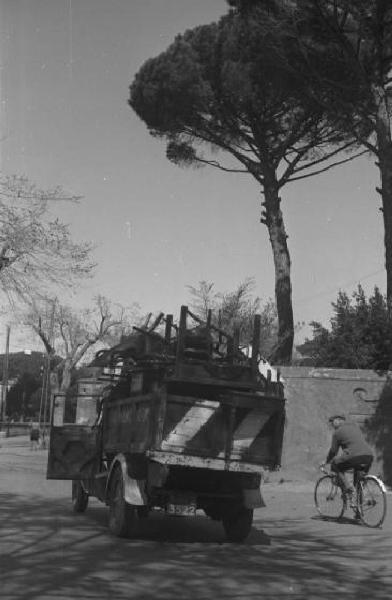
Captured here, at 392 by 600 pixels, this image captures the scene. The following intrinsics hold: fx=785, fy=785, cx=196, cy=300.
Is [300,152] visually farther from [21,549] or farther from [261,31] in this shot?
[21,549]

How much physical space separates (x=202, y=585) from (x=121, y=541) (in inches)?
92.8

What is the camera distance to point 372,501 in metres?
10.3

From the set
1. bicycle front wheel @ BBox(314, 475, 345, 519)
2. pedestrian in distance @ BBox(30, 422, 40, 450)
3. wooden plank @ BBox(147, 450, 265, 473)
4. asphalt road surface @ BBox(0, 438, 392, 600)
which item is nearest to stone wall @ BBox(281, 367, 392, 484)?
asphalt road surface @ BBox(0, 438, 392, 600)

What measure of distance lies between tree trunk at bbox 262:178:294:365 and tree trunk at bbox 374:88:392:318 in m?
6.17

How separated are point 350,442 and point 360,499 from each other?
76 centimetres

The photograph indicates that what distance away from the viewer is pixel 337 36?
18.8 metres

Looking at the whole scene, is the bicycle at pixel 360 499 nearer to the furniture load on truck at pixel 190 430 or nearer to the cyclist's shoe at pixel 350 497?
the cyclist's shoe at pixel 350 497

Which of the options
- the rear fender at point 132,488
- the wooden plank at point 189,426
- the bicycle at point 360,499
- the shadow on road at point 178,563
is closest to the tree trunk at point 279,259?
the bicycle at point 360,499

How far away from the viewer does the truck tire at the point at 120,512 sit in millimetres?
8391

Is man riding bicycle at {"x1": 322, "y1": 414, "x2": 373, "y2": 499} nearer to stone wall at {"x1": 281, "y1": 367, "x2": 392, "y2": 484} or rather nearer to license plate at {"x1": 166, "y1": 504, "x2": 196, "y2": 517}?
license plate at {"x1": 166, "y1": 504, "x2": 196, "y2": 517}

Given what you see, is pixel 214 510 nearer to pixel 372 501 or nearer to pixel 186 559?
pixel 186 559

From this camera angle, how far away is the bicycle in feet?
33.6

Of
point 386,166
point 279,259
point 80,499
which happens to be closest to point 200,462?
point 80,499

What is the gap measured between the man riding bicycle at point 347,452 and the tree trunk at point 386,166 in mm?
7988
